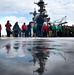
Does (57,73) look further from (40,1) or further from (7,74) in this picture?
(40,1)

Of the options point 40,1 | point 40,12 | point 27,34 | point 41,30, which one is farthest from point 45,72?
point 40,12

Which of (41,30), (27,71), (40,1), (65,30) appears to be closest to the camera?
(27,71)

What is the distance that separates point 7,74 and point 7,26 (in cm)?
2767

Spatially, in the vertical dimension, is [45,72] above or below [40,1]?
below

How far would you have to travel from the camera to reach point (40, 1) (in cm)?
9938

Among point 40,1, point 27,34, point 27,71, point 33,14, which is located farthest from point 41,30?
point 33,14

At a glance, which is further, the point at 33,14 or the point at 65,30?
the point at 33,14

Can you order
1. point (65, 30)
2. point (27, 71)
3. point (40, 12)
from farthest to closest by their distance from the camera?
point (40, 12) < point (65, 30) < point (27, 71)

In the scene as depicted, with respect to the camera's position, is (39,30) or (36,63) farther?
(39,30)

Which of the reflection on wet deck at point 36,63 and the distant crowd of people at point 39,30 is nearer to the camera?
the reflection on wet deck at point 36,63

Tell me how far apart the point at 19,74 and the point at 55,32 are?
3987cm

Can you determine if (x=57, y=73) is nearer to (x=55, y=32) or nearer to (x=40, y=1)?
(x=55, y=32)

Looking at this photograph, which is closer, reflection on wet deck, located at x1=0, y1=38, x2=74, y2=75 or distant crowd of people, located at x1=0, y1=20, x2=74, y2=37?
reflection on wet deck, located at x1=0, y1=38, x2=74, y2=75

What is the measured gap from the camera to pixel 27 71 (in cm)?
493
